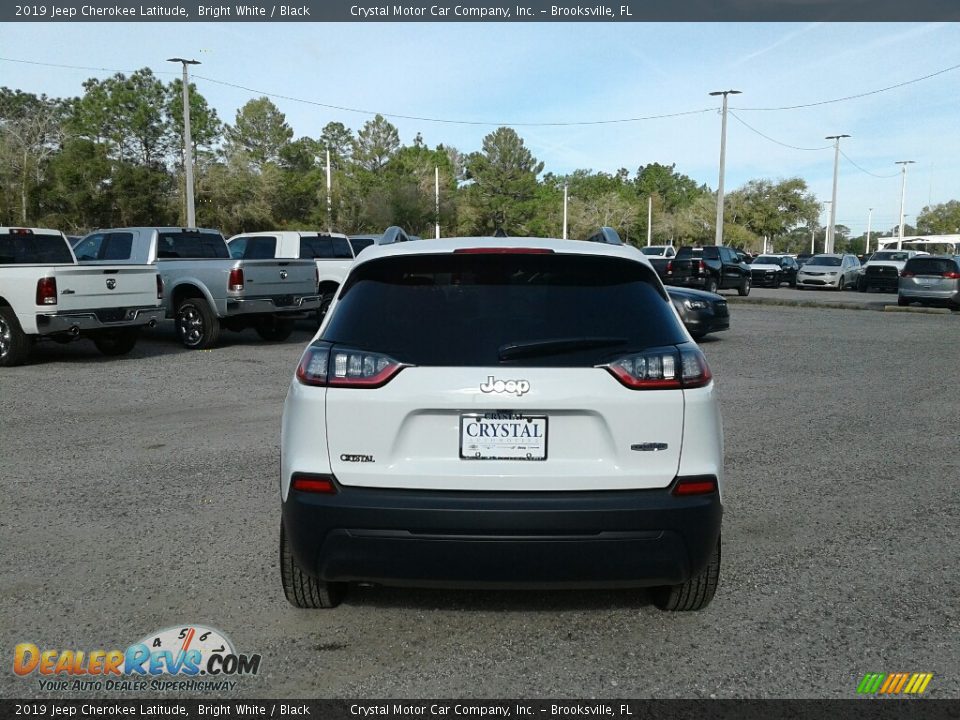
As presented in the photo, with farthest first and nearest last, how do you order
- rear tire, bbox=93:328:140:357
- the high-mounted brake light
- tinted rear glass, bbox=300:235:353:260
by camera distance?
tinted rear glass, bbox=300:235:353:260, rear tire, bbox=93:328:140:357, the high-mounted brake light

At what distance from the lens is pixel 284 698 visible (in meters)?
3.08

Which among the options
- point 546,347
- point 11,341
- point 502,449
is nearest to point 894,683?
point 502,449

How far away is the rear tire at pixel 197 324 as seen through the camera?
47.7 ft

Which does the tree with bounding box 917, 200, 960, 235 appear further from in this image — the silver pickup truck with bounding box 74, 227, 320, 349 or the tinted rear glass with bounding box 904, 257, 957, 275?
the silver pickup truck with bounding box 74, 227, 320, 349

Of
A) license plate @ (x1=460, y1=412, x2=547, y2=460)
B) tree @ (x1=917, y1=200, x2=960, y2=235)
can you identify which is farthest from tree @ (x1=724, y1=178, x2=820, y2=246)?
license plate @ (x1=460, y1=412, x2=547, y2=460)

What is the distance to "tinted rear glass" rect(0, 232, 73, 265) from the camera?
40.7 ft

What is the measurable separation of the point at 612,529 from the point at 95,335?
496 inches

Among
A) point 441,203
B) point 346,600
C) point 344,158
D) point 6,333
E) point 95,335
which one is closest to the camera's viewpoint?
point 346,600

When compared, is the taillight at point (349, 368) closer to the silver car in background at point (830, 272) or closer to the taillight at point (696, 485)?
the taillight at point (696, 485)

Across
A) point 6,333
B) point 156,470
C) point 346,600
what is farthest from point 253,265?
point 346,600

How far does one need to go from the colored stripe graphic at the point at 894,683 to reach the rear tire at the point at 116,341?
41.9 feet

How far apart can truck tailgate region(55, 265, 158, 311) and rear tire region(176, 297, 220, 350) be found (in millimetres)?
1378

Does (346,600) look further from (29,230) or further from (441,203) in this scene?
(441,203)

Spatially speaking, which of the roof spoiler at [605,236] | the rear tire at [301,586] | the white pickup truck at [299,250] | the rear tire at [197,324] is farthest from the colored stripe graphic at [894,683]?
the white pickup truck at [299,250]
